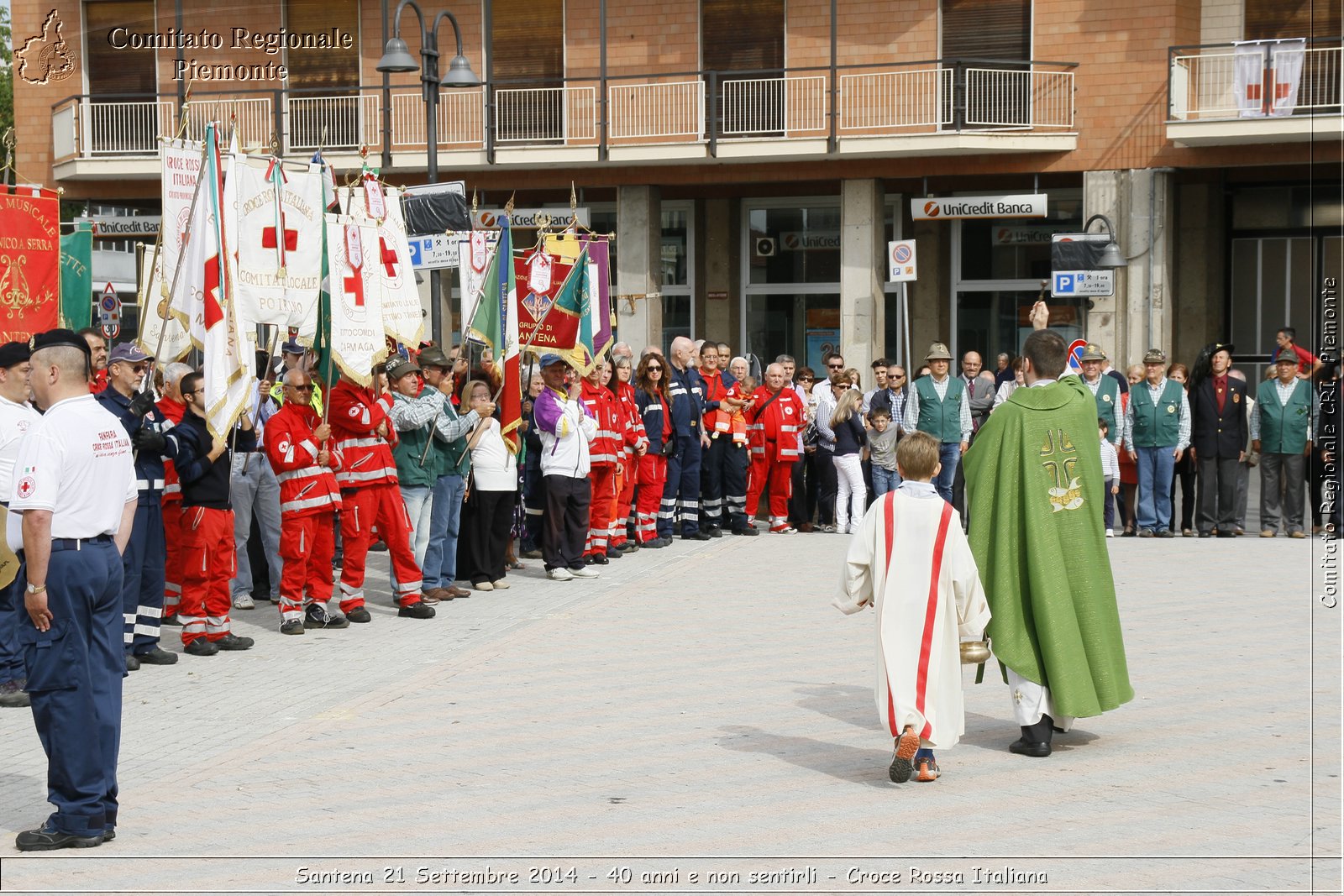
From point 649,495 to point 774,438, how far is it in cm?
212

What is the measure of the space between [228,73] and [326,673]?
23225 millimetres

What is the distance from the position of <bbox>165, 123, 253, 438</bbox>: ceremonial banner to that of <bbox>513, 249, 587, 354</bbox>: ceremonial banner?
15.3ft

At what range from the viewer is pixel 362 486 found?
12.1m

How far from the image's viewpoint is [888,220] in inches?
1204

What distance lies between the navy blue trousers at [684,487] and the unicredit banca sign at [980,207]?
12.3 meters

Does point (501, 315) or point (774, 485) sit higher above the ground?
point (501, 315)

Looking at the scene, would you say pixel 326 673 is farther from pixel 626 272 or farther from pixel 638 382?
pixel 626 272

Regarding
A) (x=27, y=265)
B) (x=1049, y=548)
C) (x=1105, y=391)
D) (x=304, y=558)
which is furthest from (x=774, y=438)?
(x=1049, y=548)

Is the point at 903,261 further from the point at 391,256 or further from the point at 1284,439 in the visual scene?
the point at 391,256

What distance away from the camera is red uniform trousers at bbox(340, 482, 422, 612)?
12.1 meters

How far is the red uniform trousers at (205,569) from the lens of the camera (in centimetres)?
1109

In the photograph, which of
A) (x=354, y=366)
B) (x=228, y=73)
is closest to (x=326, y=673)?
(x=354, y=366)

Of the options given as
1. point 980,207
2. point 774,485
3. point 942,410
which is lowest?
point 774,485

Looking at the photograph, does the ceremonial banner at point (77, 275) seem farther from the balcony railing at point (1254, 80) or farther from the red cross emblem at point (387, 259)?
the balcony railing at point (1254, 80)
